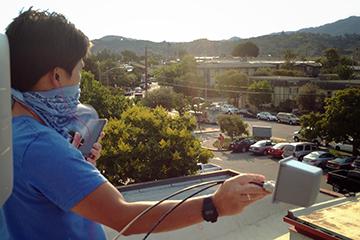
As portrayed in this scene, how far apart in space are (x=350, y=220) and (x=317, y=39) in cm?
16989

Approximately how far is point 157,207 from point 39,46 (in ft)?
2.27

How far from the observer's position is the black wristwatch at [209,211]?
4.92ft

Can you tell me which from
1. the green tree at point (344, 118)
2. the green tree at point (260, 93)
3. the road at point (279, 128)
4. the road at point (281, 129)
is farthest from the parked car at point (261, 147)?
the green tree at point (260, 93)

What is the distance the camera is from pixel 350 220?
526 cm

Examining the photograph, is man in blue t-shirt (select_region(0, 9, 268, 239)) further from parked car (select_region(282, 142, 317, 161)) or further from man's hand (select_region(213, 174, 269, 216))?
parked car (select_region(282, 142, 317, 161))

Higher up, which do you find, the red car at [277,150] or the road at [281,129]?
the red car at [277,150]

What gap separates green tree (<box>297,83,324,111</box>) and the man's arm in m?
37.5

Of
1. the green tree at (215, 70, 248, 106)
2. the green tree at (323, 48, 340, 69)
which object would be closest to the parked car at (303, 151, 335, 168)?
the green tree at (215, 70, 248, 106)

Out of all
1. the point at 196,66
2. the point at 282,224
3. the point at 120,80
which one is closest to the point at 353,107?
the point at 282,224

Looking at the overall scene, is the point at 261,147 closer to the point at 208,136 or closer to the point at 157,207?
the point at 208,136

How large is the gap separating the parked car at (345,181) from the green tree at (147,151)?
6.01m

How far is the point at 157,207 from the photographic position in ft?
4.94

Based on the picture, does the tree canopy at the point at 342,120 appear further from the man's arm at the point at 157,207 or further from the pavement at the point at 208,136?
the man's arm at the point at 157,207

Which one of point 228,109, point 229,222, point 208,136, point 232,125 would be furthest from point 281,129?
point 229,222
